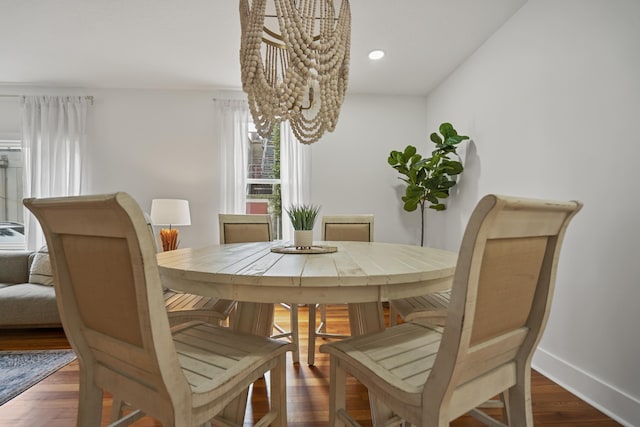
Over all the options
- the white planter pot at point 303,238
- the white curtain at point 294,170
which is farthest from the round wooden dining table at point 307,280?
the white curtain at point 294,170

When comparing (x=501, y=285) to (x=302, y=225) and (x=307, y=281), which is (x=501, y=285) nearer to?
(x=307, y=281)

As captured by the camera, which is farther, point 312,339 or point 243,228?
point 243,228

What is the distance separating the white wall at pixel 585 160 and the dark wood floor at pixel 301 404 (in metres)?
0.14

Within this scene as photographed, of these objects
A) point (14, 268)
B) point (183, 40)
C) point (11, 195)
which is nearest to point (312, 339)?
point (183, 40)

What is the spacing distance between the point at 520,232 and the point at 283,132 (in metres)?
3.47

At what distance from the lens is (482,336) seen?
75cm

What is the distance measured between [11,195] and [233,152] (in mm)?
2701

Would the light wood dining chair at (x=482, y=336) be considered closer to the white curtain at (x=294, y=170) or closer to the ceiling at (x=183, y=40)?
the ceiling at (x=183, y=40)

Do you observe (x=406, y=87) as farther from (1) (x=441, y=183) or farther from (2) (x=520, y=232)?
(2) (x=520, y=232)

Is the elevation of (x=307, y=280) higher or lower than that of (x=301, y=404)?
higher

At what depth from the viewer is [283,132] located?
3.93m

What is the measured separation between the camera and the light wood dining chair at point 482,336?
0.68 meters

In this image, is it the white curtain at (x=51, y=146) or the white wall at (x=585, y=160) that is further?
the white curtain at (x=51, y=146)

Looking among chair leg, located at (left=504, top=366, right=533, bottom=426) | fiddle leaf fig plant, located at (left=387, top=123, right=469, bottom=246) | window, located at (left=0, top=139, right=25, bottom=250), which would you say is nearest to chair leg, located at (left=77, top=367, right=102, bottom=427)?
chair leg, located at (left=504, top=366, right=533, bottom=426)
